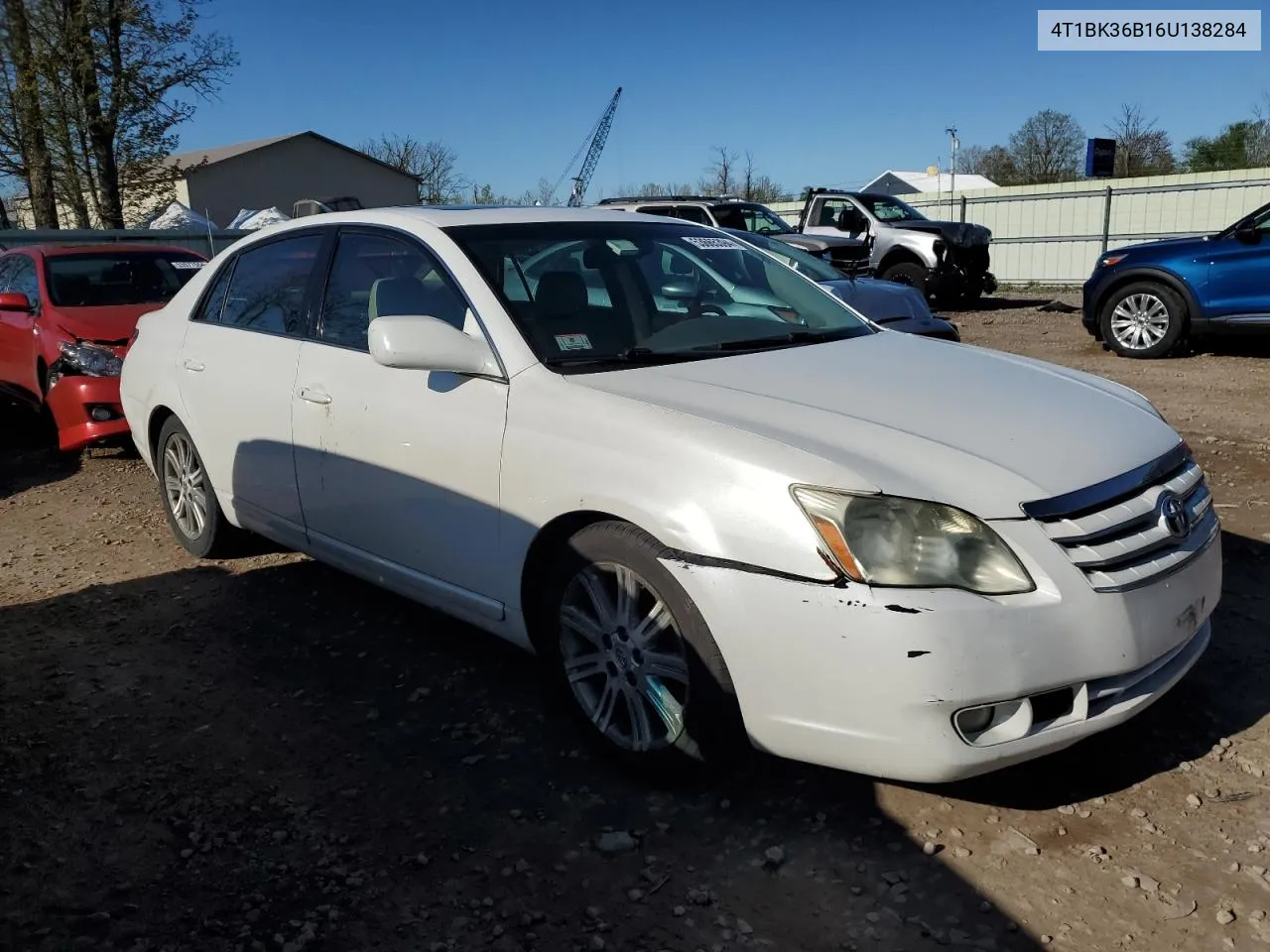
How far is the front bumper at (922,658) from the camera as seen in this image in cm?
249

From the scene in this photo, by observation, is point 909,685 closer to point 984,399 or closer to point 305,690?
point 984,399

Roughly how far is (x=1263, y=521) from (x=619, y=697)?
380 cm

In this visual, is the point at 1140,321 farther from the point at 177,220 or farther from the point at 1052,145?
the point at 1052,145

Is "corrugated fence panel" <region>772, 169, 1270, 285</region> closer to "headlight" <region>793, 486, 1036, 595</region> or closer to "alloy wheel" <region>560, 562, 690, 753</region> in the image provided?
"alloy wheel" <region>560, 562, 690, 753</region>

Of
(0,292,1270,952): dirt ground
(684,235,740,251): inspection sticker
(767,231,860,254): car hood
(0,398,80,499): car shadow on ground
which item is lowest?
(0,292,1270,952): dirt ground

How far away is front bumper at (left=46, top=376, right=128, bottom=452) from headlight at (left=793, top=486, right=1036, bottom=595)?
19.5ft

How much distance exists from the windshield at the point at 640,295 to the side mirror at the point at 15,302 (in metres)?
5.63

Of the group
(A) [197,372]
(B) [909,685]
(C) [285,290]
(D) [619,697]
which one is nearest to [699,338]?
(D) [619,697]

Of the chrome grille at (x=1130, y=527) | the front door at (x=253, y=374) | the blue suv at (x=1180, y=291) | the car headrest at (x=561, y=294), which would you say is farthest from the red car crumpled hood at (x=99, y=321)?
the blue suv at (x=1180, y=291)

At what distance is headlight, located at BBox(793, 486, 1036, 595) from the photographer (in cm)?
253

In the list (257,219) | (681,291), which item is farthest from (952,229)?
(257,219)

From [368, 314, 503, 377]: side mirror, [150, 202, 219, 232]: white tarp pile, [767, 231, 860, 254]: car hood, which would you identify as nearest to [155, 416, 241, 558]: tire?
[368, 314, 503, 377]: side mirror

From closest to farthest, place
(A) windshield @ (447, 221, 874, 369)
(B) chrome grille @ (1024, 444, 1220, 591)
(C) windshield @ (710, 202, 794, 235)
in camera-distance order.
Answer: (B) chrome grille @ (1024, 444, 1220, 591) < (A) windshield @ (447, 221, 874, 369) < (C) windshield @ (710, 202, 794, 235)

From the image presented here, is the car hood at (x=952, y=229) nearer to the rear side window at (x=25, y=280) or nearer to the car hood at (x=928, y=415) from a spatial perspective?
the rear side window at (x=25, y=280)
